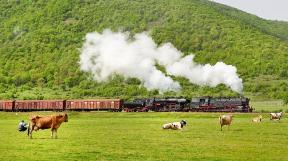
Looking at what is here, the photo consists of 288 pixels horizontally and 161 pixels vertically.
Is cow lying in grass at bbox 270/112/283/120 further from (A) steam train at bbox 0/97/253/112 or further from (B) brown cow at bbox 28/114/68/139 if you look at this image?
(B) brown cow at bbox 28/114/68/139

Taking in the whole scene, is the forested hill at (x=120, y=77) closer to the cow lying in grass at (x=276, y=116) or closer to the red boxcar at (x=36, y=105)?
the red boxcar at (x=36, y=105)

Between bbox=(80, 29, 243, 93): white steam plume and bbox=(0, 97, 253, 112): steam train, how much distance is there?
39.4m

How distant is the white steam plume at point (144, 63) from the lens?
141m

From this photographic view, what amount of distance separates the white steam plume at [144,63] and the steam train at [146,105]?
39.4 meters

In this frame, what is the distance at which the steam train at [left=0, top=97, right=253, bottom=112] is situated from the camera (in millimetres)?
92812

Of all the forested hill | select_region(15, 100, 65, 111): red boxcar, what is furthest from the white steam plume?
select_region(15, 100, 65, 111): red boxcar

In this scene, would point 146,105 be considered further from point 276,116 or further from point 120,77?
point 120,77

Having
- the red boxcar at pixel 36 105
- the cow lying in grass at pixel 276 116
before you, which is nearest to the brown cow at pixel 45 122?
the cow lying in grass at pixel 276 116

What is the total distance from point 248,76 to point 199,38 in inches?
1429

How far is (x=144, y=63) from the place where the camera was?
523 ft

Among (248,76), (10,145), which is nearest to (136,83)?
(248,76)

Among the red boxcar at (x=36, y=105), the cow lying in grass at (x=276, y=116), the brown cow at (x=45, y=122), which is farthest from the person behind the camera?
A: the red boxcar at (x=36, y=105)

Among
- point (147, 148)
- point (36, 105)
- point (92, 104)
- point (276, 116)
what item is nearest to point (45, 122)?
point (147, 148)

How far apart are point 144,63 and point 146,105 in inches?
2474
